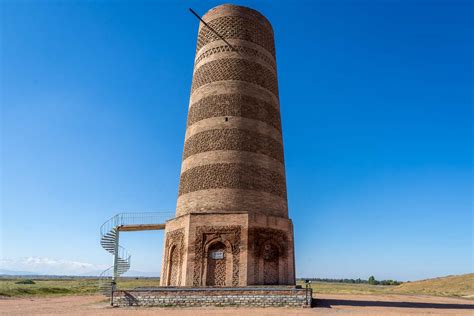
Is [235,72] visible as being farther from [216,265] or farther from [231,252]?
[216,265]

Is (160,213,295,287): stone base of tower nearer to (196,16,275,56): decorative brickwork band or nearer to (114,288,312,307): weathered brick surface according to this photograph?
(114,288,312,307): weathered brick surface

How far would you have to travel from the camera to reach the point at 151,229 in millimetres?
18797

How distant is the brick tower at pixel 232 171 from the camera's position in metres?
14.3

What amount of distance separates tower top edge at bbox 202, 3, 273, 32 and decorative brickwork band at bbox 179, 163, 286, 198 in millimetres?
7474

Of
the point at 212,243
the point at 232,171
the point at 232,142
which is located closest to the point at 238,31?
the point at 232,142

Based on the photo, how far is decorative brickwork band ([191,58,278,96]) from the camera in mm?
17219

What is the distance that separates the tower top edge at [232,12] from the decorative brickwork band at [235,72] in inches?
98.5

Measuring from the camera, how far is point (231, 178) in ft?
50.2

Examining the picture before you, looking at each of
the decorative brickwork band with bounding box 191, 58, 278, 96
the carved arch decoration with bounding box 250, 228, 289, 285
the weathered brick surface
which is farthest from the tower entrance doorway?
the decorative brickwork band with bounding box 191, 58, 278, 96

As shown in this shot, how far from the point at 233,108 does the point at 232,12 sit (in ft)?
16.4

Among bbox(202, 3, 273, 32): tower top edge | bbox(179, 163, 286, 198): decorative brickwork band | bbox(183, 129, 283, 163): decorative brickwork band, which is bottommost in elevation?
bbox(179, 163, 286, 198): decorative brickwork band

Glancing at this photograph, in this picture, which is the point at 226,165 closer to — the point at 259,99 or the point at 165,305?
the point at 259,99

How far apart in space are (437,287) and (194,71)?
32.9 meters

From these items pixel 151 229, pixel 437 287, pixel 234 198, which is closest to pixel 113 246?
pixel 151 229
